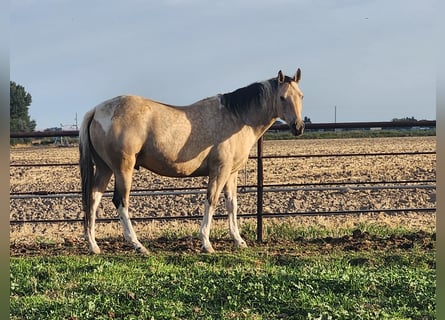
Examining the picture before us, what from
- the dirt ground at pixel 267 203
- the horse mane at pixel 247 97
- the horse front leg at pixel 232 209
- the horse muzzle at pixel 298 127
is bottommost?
the dirt ground at pixel 267 203

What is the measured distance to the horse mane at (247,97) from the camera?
5973mm

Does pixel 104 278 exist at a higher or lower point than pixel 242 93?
lower

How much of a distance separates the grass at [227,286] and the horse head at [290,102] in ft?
4.86

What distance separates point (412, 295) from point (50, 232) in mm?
6273

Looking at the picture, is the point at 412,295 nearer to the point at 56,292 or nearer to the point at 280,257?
the point at 280,257

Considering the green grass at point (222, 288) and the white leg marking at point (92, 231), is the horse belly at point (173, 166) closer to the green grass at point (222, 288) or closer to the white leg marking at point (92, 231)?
the white leg marking at point (92, 231)

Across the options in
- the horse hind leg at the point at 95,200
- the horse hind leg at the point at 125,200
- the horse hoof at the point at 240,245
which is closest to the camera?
the horse hind leg at the point at 125,200

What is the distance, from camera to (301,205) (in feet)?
35.0

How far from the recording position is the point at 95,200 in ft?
19.2

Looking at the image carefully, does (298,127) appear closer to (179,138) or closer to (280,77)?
(280,77)

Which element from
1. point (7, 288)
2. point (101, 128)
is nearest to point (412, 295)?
point (7, 288)

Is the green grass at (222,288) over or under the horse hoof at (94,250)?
over

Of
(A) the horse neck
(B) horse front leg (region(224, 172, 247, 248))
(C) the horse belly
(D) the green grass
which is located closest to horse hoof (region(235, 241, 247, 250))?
(B) horse front leg (region(224, 172, 247, 248))

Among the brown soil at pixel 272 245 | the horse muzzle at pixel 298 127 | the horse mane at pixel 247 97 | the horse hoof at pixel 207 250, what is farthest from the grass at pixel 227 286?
the horse mane at pixel 247 97
